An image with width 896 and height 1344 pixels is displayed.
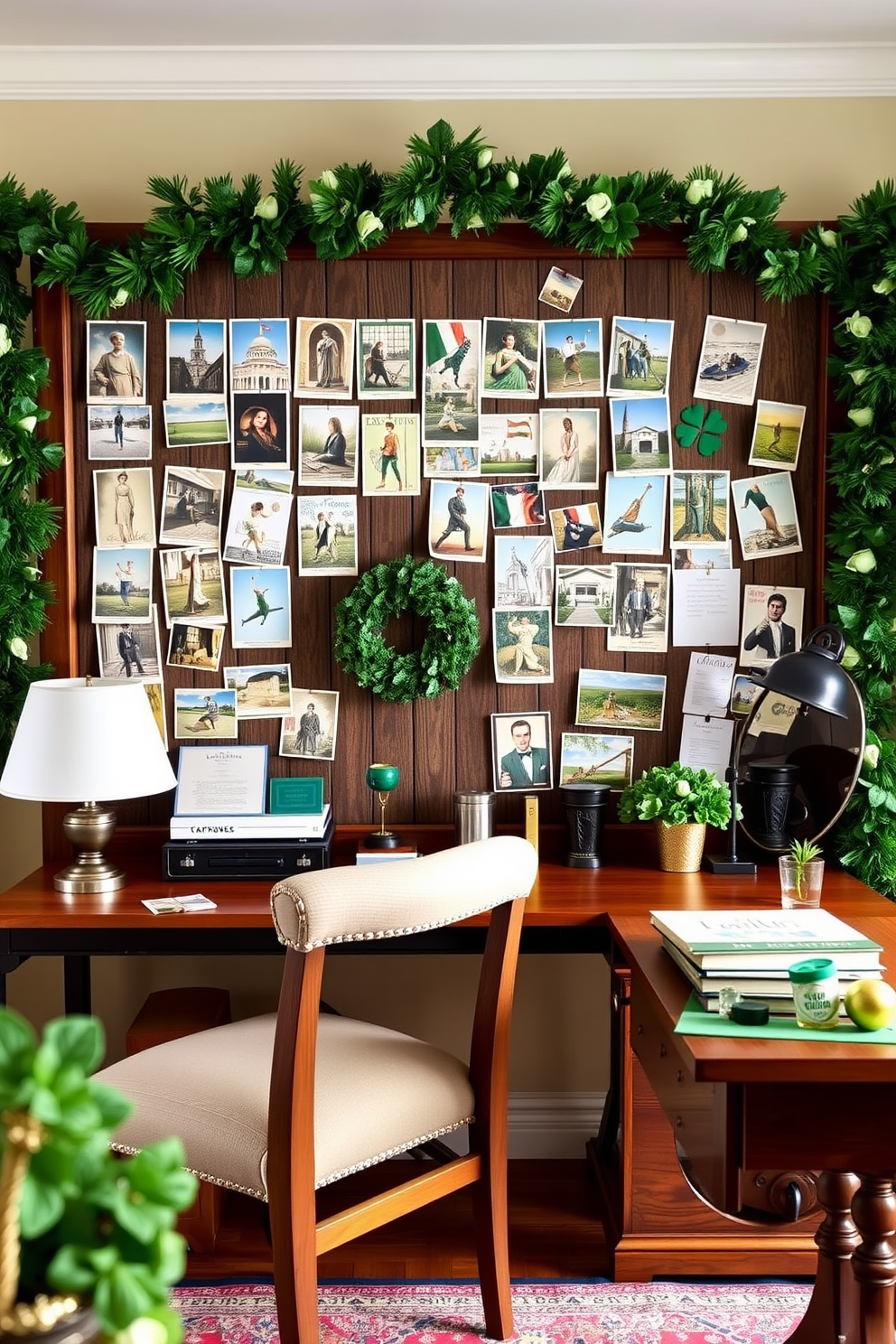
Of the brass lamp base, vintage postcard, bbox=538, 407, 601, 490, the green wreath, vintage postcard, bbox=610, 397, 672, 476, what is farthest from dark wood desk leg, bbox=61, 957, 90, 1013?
vintage postcard, bbox=610, 397, 672, 476

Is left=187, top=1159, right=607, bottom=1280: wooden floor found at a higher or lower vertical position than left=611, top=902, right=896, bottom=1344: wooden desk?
lower

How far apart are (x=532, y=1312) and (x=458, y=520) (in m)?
1.72

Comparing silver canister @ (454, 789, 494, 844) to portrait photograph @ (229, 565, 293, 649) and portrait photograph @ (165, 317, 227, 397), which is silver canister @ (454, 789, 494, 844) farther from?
portrait photograph @ (165, 317, 227, 397)

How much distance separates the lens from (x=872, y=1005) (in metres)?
1.41

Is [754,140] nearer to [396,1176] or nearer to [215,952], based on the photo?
[215,952]

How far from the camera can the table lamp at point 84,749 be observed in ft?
7.43

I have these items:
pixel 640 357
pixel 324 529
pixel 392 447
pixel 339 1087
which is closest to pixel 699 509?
pixel 640 357

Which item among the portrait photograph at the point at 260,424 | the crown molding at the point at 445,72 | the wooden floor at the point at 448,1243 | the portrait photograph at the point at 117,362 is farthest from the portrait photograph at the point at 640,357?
the wooden floor at the point at 448,1243

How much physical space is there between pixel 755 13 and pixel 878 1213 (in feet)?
8.08

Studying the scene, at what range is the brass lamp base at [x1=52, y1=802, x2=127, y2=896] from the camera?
7.88 ft

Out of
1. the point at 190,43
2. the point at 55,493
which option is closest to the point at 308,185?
the point at 190,43

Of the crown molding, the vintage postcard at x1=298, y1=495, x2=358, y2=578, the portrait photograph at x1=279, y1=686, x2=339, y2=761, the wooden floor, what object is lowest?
the wooden floor

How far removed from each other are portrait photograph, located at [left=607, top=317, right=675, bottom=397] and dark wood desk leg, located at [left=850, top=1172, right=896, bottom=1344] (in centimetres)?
180

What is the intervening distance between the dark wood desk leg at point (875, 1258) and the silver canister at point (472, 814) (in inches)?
44.3
